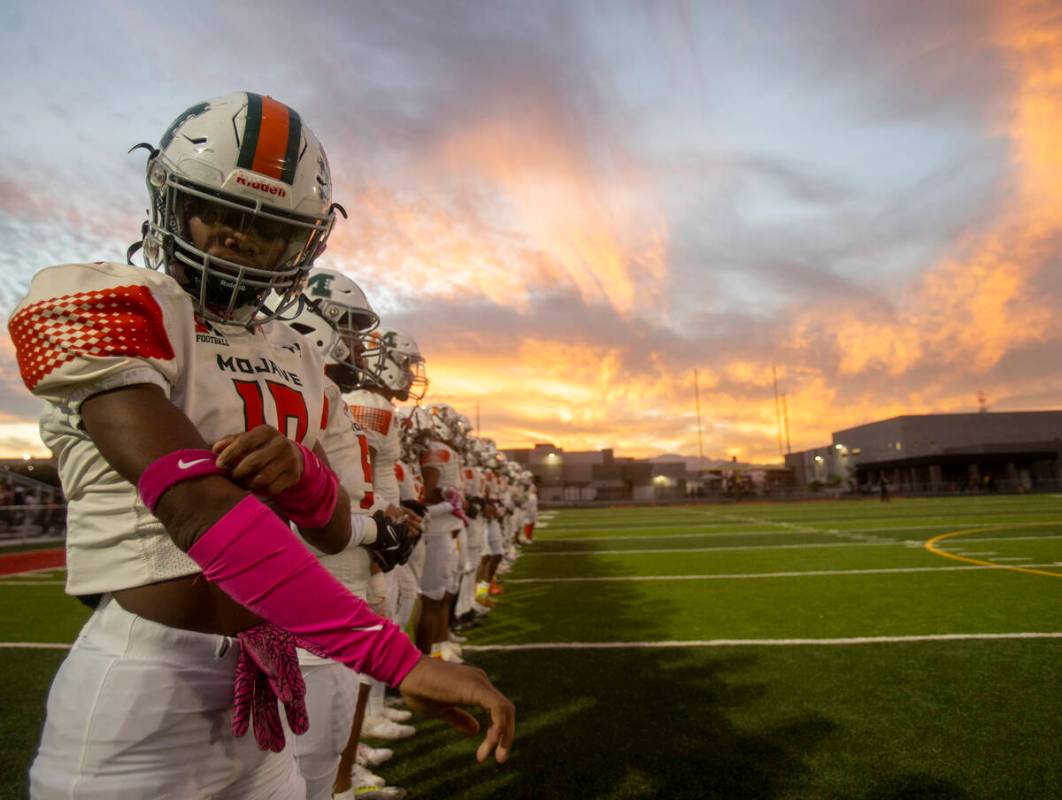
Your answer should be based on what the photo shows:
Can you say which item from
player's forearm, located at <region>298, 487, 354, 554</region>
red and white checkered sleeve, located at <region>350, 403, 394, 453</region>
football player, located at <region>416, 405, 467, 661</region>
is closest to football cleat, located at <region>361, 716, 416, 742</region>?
football player, located at <region>416, 405, 467, 661</region>

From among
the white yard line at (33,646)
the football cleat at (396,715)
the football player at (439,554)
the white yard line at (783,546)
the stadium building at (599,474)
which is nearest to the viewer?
the football cleat at (396,715)

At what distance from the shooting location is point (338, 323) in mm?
4402

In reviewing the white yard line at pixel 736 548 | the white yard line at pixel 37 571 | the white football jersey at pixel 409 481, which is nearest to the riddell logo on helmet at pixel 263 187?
the white football jersey at pixel 409 481

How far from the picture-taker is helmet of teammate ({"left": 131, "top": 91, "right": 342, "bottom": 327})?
1.64 metres

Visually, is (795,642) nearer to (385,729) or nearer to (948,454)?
(385,729)

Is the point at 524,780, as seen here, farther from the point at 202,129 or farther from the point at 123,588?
the point at 202,129

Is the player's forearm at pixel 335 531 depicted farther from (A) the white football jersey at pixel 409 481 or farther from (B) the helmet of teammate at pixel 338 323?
(A) the white football jersey at pixel 409 481

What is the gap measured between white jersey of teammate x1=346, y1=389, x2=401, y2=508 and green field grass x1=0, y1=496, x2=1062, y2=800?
1.65 m

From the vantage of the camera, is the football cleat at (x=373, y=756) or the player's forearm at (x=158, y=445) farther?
the football cleat at (x=373, y=756)

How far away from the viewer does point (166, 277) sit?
1.51m

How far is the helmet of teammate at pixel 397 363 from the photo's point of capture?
5.41m

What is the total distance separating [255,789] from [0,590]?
11658 mm

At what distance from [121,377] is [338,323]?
10.7 ft

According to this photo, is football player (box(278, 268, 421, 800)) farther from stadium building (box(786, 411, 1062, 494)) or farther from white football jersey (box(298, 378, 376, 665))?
stadium building (box(786, 411, 1062, 494))
